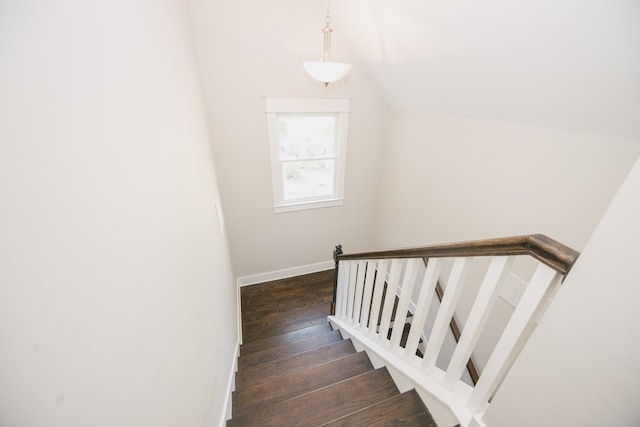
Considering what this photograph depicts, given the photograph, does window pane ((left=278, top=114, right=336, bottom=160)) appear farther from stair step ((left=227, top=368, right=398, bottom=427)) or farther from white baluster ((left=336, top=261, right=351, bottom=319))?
stair step ((left=227, top=368, right=398, bottom=427))

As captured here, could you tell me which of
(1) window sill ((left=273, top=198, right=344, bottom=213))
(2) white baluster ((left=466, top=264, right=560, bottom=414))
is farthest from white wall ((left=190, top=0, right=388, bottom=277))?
(2) white baluster ((left=466, top=264, right=560, bottom=414))

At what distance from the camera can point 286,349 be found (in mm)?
2363

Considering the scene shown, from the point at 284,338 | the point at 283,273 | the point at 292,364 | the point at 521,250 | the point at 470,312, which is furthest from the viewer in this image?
the point at 283,273

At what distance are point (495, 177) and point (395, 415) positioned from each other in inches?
64.1

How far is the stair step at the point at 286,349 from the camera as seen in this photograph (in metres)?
2.23

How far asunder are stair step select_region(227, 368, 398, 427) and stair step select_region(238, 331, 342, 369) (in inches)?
28.4

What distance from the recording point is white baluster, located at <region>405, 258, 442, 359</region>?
3.60 feet

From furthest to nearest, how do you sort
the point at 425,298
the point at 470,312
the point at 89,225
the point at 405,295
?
the point at 405,295 < the point at 425,298 < the point at 470,312 < the point at 89,225

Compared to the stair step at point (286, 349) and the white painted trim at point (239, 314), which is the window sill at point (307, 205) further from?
the stair step at point (286, 349)

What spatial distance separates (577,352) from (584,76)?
115cm

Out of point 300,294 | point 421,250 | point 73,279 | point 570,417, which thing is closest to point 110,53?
point 73,279

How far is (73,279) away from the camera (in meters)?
0.43

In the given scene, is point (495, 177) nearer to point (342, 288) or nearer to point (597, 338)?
point (597, 338)

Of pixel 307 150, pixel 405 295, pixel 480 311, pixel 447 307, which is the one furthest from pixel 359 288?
pixel 307 150
